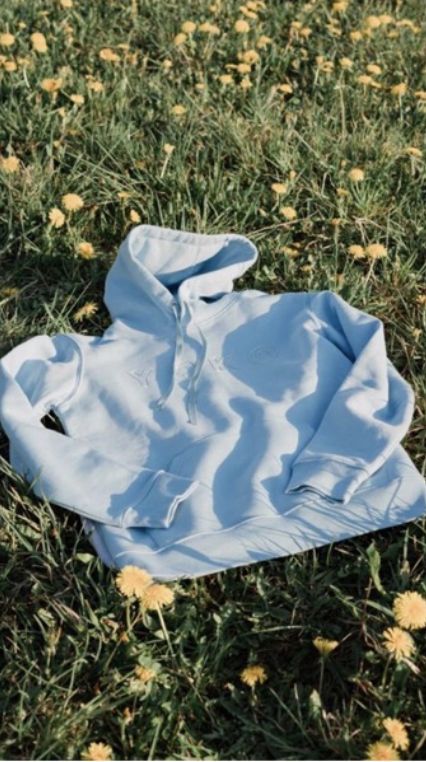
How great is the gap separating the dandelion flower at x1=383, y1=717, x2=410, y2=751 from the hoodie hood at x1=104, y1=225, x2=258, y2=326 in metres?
1.31

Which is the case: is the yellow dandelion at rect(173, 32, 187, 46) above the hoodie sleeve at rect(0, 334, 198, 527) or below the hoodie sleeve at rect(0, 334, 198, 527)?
above

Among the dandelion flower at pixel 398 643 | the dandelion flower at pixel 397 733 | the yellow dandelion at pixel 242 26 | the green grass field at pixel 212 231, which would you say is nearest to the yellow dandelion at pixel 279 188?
the green grass field at pixel 212 231

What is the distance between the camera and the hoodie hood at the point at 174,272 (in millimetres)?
2707

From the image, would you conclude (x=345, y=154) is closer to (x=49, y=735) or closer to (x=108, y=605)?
(x=108, y=605)

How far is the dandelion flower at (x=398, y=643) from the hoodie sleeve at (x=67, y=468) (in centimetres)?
55

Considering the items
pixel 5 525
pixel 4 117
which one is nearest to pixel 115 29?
pixel 4 117

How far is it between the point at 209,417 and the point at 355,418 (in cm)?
36

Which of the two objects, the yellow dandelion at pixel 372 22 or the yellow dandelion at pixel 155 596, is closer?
the yellow dandelion at pixel 155 596

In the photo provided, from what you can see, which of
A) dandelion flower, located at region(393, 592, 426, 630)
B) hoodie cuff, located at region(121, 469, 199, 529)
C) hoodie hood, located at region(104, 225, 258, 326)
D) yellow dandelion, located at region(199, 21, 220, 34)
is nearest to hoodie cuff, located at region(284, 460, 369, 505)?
hoodie cuff, located at region(121, 469, 199, 529)

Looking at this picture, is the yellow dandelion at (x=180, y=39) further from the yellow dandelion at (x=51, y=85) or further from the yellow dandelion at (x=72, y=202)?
the yellow dandelion at (x=72, y=202)

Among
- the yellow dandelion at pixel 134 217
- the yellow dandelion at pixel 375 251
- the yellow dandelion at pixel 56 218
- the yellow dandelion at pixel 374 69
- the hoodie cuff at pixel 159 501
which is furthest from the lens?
the yellow dandelion at pixel 374 69

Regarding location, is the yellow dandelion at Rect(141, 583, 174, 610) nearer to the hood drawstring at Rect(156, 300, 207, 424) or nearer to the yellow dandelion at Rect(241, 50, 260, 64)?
the hood drawstring at Rect(156, 300, 207, 424)

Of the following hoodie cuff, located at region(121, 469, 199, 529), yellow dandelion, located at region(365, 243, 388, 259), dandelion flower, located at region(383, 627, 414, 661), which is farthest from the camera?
yellow dandelion, located at region(365, 243, 388, 259)

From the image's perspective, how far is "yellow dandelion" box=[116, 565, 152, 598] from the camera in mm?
1931
